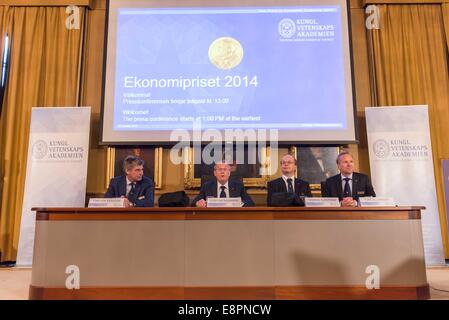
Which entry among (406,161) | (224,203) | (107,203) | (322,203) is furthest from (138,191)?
(406,161)

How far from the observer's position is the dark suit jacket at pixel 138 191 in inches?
148

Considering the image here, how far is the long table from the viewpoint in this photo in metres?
2.65

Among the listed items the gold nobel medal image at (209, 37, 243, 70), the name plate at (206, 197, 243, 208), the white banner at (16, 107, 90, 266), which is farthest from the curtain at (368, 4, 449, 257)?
the white banner at (16, 107, 90, 266)

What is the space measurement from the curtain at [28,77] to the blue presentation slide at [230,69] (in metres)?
0.85

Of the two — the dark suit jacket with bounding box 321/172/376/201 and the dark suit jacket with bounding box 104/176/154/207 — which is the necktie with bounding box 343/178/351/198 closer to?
the dark suit jacket with bounding box 321/172/376/201

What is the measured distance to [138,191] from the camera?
3832 mm

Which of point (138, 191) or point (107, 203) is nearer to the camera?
point (107, 203)

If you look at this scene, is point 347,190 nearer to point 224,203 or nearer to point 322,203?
point 322,203

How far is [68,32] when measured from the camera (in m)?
5.28

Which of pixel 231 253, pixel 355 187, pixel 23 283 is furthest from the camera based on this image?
pixel 355 187

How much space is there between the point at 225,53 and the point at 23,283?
129 inches

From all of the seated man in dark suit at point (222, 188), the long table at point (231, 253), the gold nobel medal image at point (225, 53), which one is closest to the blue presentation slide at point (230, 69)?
the gold nobel medal image at point (225, 53)

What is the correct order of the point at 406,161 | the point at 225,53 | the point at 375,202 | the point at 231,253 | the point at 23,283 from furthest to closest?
the point at 225,53 < the point at 406,161 < the point at 23,283 < the point at 375,202 < the point at 231,253

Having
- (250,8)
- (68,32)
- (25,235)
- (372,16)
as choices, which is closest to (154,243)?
(25,235)
